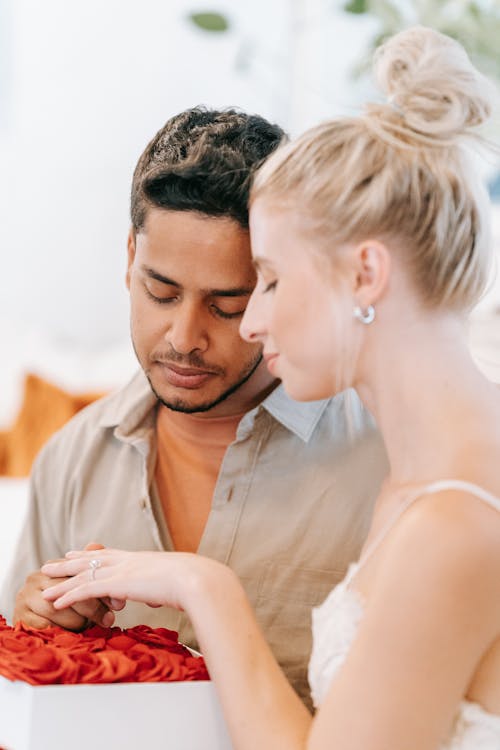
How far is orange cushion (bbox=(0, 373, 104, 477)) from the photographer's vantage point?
3.69 metres

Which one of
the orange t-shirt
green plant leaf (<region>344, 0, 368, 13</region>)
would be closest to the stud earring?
the orange t-shirt

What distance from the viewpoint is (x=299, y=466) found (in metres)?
1.62

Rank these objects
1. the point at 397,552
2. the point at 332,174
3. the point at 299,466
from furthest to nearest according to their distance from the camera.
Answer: the point at 299,466
the point at 332,174
the point at 397,552

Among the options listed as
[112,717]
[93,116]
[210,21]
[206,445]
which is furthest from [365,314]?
[93,116]

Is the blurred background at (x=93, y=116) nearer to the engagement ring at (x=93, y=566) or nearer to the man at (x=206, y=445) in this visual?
the man at (x=206, y=445)

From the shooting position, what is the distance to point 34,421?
3.75m

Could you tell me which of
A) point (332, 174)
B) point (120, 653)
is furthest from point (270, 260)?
point (120, 653)

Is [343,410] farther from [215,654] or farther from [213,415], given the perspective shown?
[215,654]

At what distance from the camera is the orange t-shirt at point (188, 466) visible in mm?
1662

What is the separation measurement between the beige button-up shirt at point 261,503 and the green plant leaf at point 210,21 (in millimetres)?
2119

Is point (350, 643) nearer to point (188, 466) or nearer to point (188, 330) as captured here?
point (188, 330)

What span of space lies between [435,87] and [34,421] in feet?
9.07

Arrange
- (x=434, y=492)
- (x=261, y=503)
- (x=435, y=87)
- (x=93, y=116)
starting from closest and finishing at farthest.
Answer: (x=434, y=492) < (x=435, y=87) < (x=261, y=503) < (x=93, y=116)

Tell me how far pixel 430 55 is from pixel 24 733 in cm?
81
